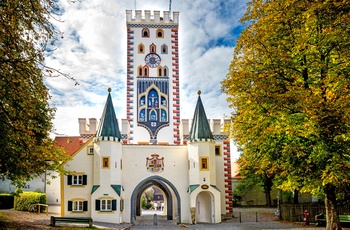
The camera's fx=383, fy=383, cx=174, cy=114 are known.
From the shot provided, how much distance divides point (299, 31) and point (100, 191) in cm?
1743

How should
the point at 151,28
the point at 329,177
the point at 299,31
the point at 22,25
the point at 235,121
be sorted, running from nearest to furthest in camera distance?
1. the point at 22,25
2. the point at 329,177
3. the point at 299,31
4. the point at 235,121
5. the point at 151,28

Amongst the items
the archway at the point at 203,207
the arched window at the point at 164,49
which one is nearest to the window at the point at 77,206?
the archway at the point at 203,207

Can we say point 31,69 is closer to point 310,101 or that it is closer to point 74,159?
point 310,101

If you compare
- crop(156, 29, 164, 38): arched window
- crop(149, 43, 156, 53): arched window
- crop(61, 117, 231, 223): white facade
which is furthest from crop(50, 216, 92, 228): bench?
crop(156, 29, 164, 38): arched window

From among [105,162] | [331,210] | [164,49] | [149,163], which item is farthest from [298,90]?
[164,49]

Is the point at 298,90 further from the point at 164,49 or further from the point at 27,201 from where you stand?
A: the point at 164,49

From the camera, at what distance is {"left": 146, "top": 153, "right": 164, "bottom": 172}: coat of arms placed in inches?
1128

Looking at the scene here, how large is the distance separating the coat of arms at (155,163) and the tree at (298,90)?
1168 centimetres

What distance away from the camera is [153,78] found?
114 feet

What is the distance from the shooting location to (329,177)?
13570mm

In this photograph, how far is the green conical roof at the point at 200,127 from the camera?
2856cm

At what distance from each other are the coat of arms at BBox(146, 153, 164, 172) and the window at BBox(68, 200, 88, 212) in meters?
5.26

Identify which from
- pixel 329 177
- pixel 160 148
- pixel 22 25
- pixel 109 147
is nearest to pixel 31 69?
pixel 22 25

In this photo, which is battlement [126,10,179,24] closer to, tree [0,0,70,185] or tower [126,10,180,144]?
tower [126,10,180,144]
